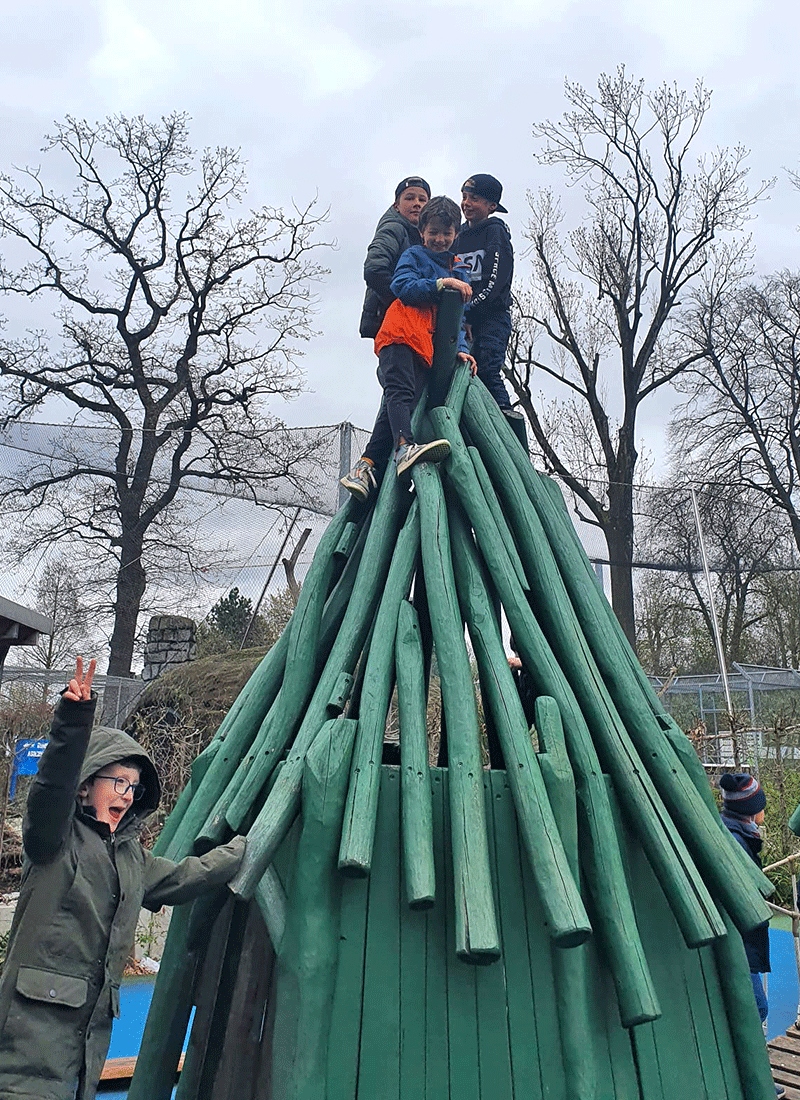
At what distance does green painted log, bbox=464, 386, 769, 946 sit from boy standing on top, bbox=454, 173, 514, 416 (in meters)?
0.46

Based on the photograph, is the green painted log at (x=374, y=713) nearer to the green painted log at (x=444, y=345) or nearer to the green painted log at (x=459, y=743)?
the green painted log at (x=459, y=743)

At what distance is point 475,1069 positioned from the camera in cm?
252

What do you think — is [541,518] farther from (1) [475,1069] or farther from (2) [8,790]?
(2) [8,790]

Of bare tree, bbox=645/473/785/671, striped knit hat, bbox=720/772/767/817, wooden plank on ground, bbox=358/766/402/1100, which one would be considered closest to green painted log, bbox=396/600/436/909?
wooden plank on ground, bbox=358/766/402/1100

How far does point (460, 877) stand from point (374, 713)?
60 cm

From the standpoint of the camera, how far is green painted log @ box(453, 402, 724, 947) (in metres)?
2.66

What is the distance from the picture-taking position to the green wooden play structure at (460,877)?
251 centimetres

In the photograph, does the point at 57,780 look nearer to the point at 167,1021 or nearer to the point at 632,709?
the point at 167,1021

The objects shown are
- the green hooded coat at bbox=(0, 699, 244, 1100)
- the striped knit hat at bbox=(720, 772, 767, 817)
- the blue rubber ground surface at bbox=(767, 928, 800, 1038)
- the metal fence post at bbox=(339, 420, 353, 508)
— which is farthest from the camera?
the metal fence post at bbox=(339, 420, 353, 508)

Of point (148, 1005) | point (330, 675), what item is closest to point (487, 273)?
point (330, 675)

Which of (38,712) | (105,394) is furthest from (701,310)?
(38,712)

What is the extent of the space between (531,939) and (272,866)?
0.80 m

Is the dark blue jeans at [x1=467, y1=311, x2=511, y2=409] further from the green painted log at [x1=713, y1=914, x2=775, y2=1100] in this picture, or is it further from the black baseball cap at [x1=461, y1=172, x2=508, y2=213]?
the green painted log at [x1=713, y1=914, x2=775, y2=1100]

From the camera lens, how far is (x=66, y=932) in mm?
2193
